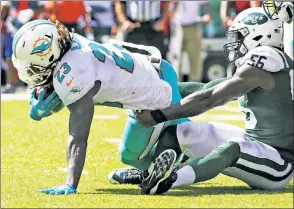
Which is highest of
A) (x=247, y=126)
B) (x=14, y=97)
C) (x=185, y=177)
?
(x=247, y=126)

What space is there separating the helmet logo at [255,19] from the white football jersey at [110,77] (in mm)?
601

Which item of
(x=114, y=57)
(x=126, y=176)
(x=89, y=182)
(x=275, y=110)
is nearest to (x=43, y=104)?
(x=114, y=57)

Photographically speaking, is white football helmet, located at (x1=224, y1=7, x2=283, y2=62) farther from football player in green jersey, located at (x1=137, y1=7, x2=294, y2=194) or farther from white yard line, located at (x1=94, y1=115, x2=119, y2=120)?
white yard line, located at (x1=94, y1=115, x2=119, y2=120)

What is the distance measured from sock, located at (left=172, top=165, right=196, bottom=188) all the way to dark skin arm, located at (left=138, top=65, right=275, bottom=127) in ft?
1.10

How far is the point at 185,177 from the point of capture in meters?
5.10

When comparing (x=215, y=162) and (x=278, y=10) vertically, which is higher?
(x=278, y=10)

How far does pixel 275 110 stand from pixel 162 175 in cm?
77

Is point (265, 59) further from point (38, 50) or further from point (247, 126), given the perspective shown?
point (38, 50)

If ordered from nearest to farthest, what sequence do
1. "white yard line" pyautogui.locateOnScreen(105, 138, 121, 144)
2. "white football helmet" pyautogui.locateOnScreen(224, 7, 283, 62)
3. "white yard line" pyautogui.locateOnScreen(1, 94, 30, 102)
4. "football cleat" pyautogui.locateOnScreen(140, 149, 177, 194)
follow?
"football cleat" pyautogui.locateOnScreen(140, 149, 177, 194), "white football helmet" pyautogui.locateOnScreen(224, 7, 283, 62), "white yard line" pyautogui.locateOnScreen(105, 138, 121, 144), "white yard line" pyautogui.locateOnScreen(1, 94, 30, 102)

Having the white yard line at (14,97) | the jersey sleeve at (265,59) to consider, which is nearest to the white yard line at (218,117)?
the white yard line at (14,97)

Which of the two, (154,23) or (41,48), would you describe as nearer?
(41,48)

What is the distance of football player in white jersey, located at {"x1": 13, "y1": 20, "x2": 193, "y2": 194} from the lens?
5098 millimetres

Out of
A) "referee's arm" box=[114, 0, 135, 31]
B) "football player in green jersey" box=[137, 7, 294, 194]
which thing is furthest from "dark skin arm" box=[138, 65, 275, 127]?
"referee's arm" box=[114, 0, 135, 31]

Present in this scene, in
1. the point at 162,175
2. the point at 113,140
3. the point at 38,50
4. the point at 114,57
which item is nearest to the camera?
the point at 162,175
